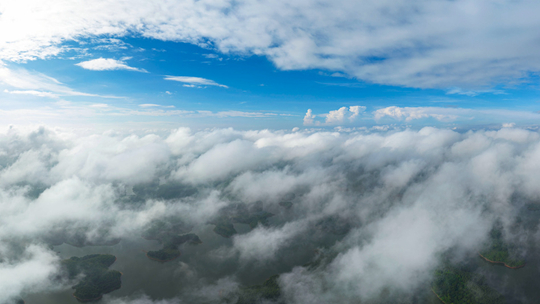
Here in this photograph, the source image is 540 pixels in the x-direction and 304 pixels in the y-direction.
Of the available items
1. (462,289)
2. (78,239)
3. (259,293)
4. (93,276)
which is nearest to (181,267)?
(93,276)

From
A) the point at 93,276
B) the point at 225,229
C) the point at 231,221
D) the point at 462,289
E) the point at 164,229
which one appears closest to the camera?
the point at 462,289

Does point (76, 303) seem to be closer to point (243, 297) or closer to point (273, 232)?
point (243, 297)

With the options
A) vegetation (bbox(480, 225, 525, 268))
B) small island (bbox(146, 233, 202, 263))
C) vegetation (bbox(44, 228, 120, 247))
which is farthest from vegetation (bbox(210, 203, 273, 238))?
vegetation (bbox(480, 225, 525, 268))

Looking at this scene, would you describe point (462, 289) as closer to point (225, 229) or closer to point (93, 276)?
point (225, 229)

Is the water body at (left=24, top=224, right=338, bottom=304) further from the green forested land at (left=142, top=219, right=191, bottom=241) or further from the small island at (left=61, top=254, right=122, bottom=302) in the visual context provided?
the green forested land at (left=142, top=219, right=191, bottom=241)

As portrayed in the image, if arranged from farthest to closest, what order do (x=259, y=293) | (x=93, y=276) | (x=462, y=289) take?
(x=93, y=276)
(x=462, y=289)
(x=259, y=293)

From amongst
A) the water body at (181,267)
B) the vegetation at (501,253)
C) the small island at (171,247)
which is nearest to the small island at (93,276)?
the water body at (181,267)

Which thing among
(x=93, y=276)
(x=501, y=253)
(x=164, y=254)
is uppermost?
(x=93, y=276)
